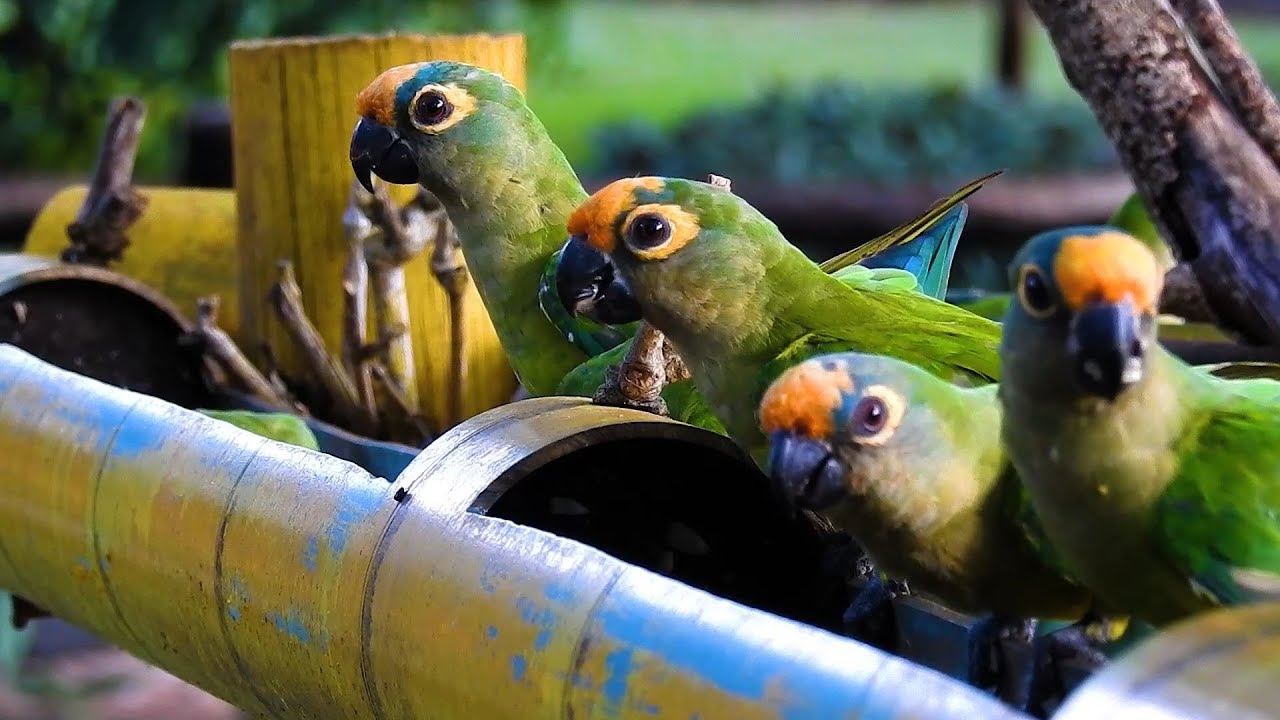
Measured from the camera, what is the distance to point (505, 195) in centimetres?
173

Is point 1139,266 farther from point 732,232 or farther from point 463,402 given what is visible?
point 463,402

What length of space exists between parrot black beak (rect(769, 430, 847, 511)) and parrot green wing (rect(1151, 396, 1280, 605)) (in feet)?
0.73

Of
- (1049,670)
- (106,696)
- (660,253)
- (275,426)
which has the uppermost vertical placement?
(660,253)

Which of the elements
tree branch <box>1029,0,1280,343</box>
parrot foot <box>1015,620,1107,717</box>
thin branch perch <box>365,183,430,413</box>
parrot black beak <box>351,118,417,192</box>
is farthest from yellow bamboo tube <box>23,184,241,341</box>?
parrot foot <box>1015,620,1107,717</box>

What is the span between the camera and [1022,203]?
4066mm

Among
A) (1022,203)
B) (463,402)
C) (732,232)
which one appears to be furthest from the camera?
(1022,203)

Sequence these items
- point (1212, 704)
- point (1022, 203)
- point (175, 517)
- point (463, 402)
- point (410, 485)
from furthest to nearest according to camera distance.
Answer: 1. point (1022, 203)
2. point (463, 402)
3. point (175, 517)
4. point (410, 485)
5. point (1212, 704)

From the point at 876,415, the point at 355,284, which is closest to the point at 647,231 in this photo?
the point at 876,415

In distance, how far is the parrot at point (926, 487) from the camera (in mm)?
993

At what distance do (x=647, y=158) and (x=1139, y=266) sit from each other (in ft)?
14.6

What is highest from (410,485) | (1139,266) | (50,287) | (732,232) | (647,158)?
A: (1139,266)

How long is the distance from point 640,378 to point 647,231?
216 millimetres

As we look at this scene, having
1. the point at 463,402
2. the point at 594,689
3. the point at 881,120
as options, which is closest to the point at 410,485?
the point at 594,689

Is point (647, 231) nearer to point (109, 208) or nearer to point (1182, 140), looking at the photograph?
point (1182, 140)
